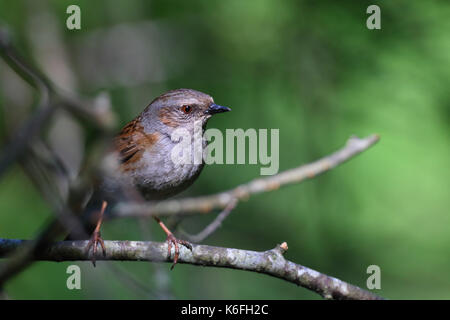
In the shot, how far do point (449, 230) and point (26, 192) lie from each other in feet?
15.8

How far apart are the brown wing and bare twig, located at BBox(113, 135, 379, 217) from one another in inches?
68.2

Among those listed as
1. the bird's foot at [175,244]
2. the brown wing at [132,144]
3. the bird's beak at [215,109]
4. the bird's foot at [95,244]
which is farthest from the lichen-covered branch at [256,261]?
the bird's beak at [215,109]

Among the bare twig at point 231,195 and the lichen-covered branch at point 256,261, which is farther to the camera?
the lichen-covered branch at point 256,261

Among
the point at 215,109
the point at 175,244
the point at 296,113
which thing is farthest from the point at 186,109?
the point at 296,113

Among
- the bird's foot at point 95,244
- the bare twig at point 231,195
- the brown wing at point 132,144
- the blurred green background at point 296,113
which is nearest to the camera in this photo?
the bare twig at point 231,195

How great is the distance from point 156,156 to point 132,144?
1.04 feet

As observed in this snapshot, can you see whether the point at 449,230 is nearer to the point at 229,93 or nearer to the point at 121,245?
the point at 229,93

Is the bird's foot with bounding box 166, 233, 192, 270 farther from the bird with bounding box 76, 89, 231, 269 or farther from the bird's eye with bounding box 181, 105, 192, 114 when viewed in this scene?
the bird's eye with bounding box 181, 105, 192, 114

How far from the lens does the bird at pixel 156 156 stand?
456 cm

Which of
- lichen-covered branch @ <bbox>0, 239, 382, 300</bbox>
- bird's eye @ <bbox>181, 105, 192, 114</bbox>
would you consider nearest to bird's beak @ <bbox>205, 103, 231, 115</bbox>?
bird's eye @ <bbox>181, 105, 192, 114</bbox>

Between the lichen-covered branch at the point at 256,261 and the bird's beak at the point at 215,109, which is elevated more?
the bird's beak at the point at 215,109

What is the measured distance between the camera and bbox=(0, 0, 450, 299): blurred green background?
5.73 metres

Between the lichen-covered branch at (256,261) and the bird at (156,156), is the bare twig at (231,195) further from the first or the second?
the bird at (156,156)

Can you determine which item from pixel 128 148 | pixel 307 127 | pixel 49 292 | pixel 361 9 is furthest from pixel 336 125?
pixel 49 292
